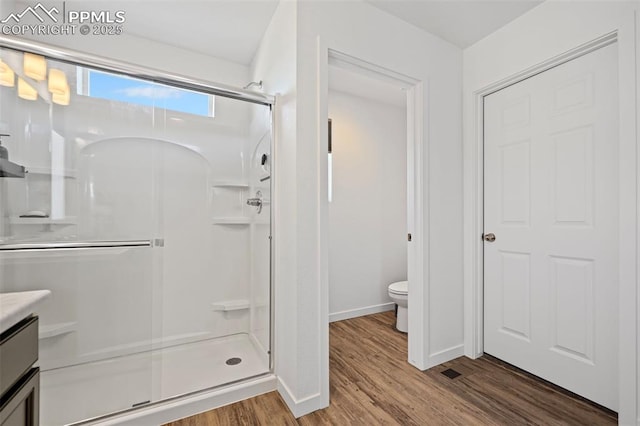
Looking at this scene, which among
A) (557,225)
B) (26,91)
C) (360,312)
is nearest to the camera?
(26,91)

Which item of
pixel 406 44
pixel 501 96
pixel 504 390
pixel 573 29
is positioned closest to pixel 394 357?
pixel 504 390

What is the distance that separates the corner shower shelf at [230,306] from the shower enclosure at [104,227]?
199 millimetres

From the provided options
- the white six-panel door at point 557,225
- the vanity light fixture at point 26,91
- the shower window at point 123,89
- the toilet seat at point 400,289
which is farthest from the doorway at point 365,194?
the vanity light fixture at point 26,91

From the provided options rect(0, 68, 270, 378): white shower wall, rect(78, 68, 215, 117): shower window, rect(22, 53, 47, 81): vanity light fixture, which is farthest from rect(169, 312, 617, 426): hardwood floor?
rect(22, 53, 47, 81): vanity light fixture

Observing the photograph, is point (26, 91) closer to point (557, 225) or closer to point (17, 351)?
point (17, 351)

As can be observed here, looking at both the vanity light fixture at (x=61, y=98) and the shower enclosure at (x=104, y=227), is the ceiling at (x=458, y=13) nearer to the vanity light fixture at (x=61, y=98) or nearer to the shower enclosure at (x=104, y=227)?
the shower enclosure at (x=104, y=227)

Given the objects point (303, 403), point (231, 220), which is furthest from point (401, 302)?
point (231, 220)

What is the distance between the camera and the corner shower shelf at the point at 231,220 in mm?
2512

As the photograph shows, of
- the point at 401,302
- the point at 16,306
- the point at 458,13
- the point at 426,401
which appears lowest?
the point at 426,401

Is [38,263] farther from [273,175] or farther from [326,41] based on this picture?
[326,41]

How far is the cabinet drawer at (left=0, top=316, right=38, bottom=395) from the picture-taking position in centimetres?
70

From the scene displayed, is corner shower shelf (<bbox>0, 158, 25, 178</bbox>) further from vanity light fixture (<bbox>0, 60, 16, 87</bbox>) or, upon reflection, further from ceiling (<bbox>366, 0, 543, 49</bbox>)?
ceiling (<bbox>366, 0, 543, 49</bbox>)

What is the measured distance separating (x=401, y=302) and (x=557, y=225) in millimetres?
1345

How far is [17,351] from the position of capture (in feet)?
2.50
